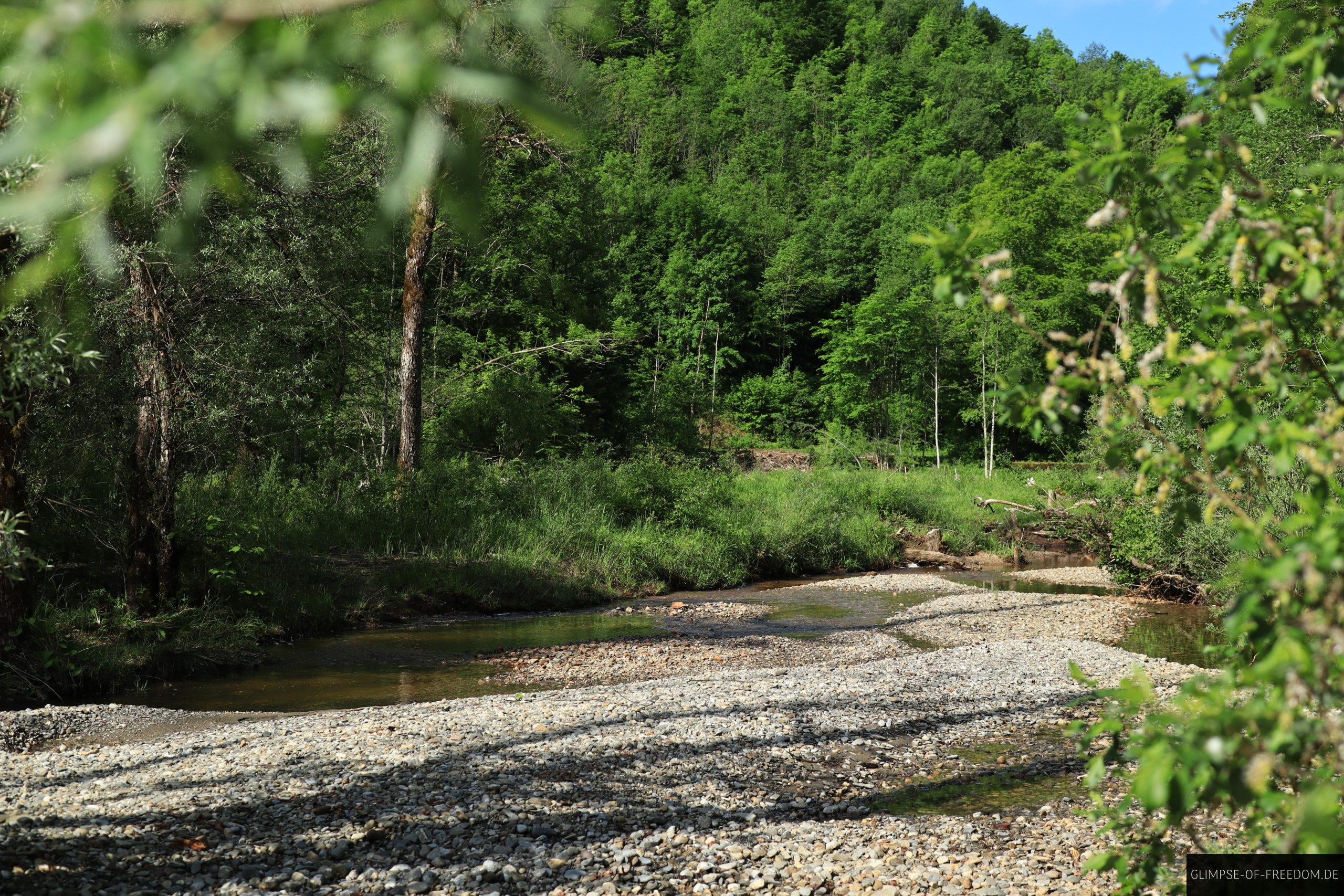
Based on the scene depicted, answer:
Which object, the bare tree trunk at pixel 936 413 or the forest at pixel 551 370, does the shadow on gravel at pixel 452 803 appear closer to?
the forest at pixel 551 370

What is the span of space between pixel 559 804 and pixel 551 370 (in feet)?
85.1

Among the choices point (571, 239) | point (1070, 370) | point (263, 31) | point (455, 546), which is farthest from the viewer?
point (571, 239)

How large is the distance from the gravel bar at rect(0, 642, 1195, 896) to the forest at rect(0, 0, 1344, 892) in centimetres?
127

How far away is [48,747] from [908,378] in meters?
40.6

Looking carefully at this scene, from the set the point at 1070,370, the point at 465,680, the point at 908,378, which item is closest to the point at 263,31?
the point at 1070,370

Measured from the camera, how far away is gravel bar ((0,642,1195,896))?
4.52 metres

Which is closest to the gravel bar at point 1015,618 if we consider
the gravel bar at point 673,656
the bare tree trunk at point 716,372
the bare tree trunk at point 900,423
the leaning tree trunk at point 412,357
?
the gravel bar at point 673,656

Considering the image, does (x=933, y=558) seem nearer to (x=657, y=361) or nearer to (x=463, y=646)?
(x=463, y=646)

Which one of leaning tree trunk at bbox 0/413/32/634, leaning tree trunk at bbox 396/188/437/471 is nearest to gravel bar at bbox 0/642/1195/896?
leaning tree trunk at bbox 0/413/32/634

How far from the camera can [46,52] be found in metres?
1.28

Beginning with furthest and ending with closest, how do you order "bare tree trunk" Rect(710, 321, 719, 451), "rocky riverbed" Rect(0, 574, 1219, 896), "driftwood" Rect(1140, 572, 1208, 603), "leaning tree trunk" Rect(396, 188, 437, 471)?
"bare tree trunk" Rect(710, 321, 719, 451) → "leaning tree trunk" Rect(396, 188, 437, 471) → "driftwood" Rect(1140, 572, 1208, 603) → "rocky riverbed" Rect(0, 574, 1219, 896)

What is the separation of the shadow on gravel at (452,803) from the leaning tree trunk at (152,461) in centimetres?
433

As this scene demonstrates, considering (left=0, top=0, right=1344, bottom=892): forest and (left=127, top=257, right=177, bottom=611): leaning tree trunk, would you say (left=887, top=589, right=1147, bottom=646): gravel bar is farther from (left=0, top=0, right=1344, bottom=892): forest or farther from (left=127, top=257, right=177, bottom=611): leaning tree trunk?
(left=127, top=257, right=177, bottom=611): leaning tree trunk

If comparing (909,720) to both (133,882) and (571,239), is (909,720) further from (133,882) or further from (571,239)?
(571,239)
